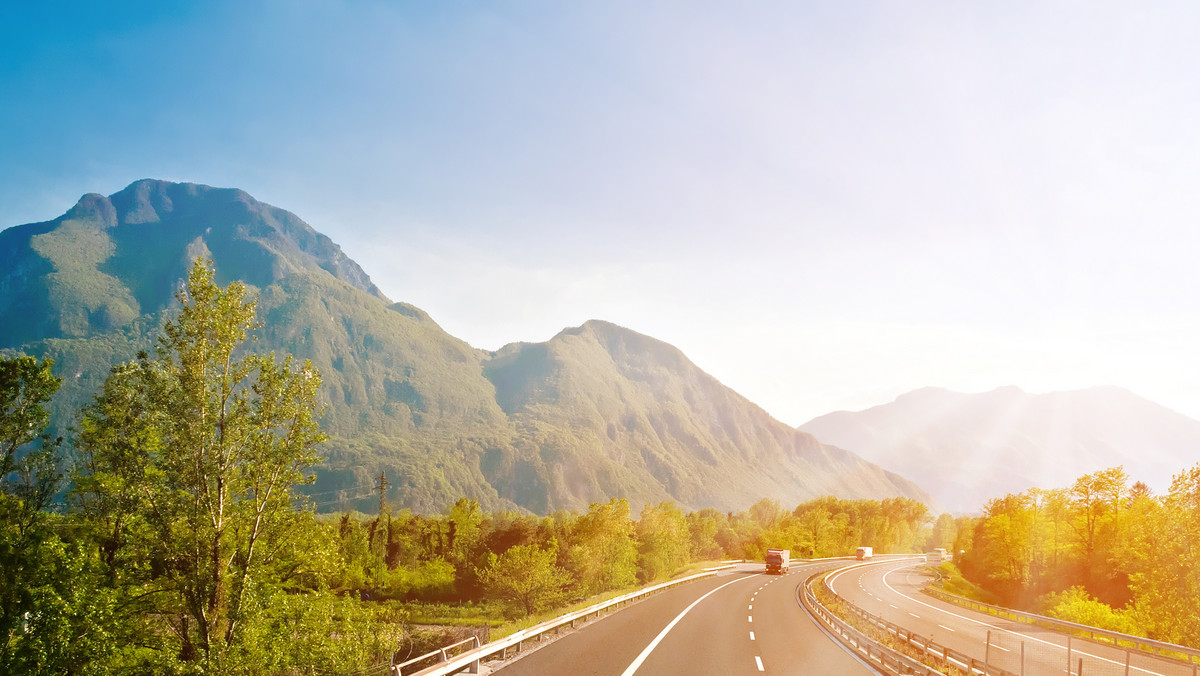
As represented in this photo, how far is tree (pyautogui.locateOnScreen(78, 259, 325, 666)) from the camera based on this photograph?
76.3 feet

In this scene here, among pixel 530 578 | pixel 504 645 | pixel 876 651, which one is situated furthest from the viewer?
pixel 530 578

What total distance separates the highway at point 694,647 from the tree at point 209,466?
543 inches

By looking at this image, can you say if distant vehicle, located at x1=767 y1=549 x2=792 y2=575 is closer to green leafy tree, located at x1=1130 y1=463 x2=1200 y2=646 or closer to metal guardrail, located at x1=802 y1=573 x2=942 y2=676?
green leafy tree, located at x1=1130 y1=463 x2=1200 y2=646

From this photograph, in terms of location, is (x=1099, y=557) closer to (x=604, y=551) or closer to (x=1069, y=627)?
(x=1069, y=627)

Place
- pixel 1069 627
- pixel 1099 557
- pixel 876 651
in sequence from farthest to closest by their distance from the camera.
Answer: pixel 1099 557 → pixel 1069 627 → pixel 876 651

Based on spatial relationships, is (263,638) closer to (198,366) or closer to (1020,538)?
(198,366)

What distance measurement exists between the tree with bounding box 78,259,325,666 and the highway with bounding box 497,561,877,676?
45.2 feet

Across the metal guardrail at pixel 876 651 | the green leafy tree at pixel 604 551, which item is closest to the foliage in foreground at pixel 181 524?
the metal guardrail at pixel 876 651

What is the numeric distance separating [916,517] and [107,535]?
179 m

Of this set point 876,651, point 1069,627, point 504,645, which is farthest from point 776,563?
point 504,645

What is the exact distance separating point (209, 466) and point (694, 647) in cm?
1917

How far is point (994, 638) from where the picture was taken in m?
24.8

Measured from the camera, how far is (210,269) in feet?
83.2

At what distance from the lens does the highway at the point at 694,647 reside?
16.4 m
